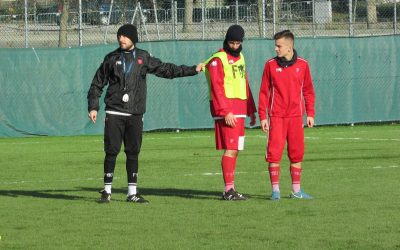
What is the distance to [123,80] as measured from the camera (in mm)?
13547

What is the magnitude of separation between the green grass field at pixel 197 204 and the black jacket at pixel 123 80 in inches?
43.5

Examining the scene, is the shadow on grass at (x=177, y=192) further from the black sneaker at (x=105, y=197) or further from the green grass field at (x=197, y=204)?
the black sneaker at (x=105, y=197)

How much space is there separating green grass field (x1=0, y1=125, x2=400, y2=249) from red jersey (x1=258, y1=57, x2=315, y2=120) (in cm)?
101

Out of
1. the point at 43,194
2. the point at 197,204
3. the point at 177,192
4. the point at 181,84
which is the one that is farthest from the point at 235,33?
the point at 181,84

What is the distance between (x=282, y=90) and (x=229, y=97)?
0.61 m

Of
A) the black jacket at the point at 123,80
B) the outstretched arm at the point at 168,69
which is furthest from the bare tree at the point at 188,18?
the black jacket at the point at 123,80

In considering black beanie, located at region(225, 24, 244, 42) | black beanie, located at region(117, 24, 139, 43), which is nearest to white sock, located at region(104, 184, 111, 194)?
black beanie, located at region(117, 24, 139, 43)

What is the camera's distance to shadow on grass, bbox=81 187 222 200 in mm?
14102

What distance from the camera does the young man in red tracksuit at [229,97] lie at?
13484mm

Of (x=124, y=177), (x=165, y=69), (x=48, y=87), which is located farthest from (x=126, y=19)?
(x=165, y=69)

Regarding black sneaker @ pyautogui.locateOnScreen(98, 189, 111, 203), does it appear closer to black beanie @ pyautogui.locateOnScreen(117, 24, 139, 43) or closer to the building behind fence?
black beanie @ pyautogui.locateOnScreen(117, 24, 139, 43)

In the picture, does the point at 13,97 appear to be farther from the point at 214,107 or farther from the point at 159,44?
the point at 214,107

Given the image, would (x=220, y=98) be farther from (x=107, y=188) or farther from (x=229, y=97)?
(x=107, y=188)

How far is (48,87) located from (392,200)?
1463 cm
